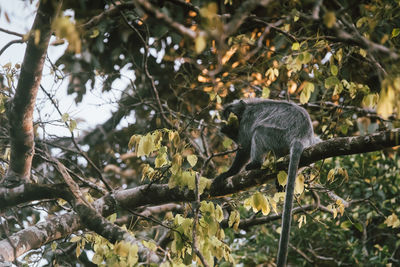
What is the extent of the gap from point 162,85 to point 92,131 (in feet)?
3.81

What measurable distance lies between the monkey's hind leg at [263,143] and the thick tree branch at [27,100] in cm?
188

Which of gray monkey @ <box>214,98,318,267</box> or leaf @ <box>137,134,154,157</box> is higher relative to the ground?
leaf @ <box>137,134,154,157</box>

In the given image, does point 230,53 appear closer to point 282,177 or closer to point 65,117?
Answer: point 282,177

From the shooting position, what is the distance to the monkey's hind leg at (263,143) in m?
3.84

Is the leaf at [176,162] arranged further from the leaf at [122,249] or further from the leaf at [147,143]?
the leaf at [122,249]

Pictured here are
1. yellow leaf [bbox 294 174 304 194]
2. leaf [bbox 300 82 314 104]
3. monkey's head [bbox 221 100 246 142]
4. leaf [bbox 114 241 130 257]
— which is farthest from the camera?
monkey's head [bbox 221 100 246 142]

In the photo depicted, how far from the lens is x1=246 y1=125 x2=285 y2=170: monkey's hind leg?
384 cm

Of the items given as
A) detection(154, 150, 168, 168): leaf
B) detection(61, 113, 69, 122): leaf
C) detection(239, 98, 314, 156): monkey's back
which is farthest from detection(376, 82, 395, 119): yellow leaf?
detection(61, 113, 69, 122): leaf

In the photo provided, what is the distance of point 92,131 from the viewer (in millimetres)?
5320

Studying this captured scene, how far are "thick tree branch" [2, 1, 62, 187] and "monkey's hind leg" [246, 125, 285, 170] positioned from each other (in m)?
1.88

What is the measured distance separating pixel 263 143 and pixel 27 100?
2050mm

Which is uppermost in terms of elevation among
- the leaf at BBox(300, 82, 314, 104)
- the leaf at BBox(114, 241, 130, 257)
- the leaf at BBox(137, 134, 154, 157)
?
the leaf at BBox(137, 134, 154, 157)

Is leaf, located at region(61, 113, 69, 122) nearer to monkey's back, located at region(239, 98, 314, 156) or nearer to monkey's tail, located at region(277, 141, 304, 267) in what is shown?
monkey's tail, located at region(277, 141, 304, 267)

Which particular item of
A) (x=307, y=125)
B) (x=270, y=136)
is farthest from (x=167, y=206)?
(x=307, y=125)
